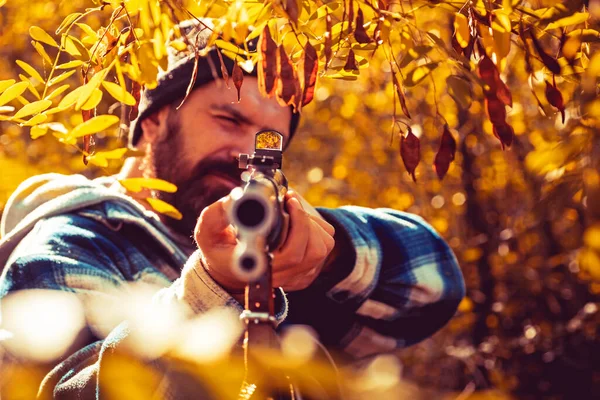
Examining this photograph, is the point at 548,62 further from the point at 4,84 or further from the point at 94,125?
the point at 4,84

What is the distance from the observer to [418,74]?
1645 millimetres

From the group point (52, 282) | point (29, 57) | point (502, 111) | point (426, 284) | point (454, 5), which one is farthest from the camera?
point (29, 57)

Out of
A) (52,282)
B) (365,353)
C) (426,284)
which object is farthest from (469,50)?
(365,353)

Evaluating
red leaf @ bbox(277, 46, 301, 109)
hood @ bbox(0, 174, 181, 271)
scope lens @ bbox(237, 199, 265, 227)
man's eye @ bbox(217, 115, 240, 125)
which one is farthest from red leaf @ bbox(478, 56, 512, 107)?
man's eye @ bbox(217, 115, 240, 125)

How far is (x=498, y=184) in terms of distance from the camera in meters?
5.68

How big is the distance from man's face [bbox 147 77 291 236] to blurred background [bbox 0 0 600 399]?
1.86 m

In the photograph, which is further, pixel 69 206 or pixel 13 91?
pixel 69 206

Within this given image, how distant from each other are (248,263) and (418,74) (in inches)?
25.9

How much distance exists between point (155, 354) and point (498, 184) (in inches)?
169

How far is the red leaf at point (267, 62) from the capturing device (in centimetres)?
145

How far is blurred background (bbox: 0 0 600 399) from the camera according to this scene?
5.14m

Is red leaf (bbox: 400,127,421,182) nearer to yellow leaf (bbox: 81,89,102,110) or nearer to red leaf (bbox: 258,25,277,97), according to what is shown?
red leaf (bbox: 258,25,277,97)

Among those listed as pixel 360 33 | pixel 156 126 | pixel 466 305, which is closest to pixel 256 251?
pixel 360 33

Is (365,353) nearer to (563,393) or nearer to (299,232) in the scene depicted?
(299,232)
